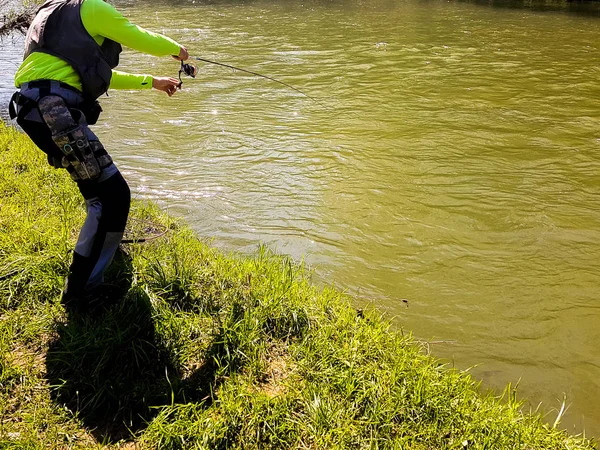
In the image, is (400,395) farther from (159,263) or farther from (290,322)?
(159,263)

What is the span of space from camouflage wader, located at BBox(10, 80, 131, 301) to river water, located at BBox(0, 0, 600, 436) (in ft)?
6.11

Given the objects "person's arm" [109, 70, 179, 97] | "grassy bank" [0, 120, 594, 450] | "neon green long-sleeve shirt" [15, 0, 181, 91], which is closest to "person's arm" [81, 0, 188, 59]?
"neon green long-sleeve shirt" [15, 0, 181, 91]

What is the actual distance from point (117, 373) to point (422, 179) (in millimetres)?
4633

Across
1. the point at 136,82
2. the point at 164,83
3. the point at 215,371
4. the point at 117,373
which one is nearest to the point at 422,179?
the point at 164,83

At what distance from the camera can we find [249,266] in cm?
413

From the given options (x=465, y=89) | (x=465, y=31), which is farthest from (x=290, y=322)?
(x=465, y=31)

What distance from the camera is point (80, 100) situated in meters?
3.29

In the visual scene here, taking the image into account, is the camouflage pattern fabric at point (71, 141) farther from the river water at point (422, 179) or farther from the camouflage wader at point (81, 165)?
the river water at point (422, 179)

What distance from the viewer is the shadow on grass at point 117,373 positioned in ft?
9.34

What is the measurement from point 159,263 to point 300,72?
8.63 m

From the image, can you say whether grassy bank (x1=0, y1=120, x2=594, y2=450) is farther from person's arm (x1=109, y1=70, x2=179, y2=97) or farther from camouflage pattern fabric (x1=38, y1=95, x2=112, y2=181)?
person's arm (x1=109, y1=70, x2=179, y2=97)

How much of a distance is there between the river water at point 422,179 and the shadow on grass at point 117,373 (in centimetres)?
184

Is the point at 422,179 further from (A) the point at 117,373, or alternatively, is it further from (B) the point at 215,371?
(A) the point at 117,373

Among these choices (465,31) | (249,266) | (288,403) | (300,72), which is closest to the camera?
(288,403)
